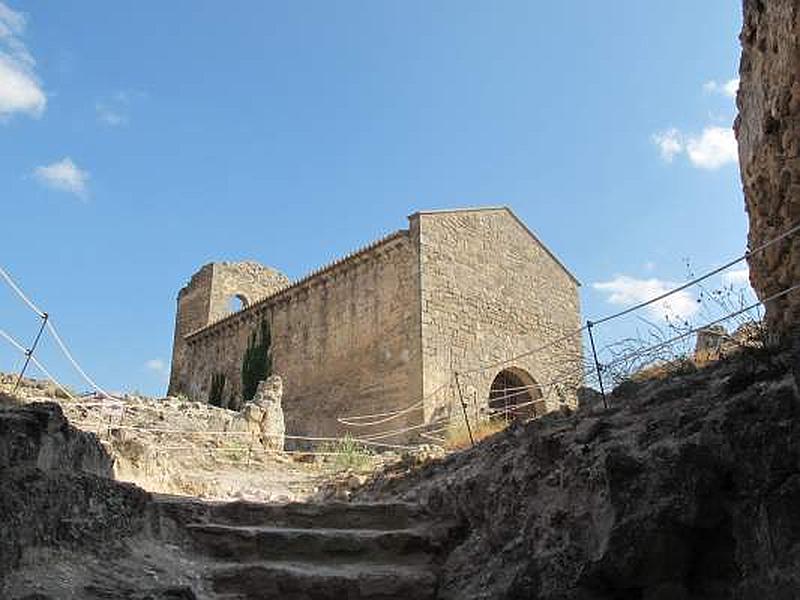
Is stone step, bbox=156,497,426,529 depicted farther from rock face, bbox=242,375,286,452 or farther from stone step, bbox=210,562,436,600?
rock face, bbox=242,375,286,452

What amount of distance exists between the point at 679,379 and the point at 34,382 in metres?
11.8

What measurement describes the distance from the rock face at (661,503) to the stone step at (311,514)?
33.0 inches

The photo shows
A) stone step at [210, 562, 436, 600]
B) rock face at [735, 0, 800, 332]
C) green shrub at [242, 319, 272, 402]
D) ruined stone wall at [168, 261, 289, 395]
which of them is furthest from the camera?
ruined stone wall at [168, 261, 289, 395]

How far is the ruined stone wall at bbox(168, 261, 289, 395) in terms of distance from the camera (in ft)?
88.4

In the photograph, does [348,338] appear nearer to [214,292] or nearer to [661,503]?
[214,292]

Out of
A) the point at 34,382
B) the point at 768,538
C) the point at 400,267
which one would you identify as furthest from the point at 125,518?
the point at 400,267

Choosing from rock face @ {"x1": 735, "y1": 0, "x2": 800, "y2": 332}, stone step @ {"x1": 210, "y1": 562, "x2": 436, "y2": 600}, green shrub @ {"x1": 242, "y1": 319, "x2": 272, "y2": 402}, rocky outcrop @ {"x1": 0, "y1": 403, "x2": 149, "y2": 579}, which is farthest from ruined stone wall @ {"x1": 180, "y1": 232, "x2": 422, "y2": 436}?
rock face @ {"x1": 735, "y1": 0, "x2": 800, "y2": 332}

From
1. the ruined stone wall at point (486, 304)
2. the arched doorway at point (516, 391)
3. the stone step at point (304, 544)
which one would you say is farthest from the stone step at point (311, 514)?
the arched doorway at point (516, 391)

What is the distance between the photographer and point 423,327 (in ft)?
49.9

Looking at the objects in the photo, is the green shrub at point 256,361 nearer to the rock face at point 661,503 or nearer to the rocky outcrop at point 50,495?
the rocky outcrop at point 50,495

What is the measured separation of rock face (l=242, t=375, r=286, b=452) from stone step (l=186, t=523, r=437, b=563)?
8.36 metres

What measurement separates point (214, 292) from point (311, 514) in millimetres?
21890

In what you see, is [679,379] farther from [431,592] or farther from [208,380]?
[208,380]

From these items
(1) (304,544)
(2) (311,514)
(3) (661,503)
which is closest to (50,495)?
(1) (304,544)
